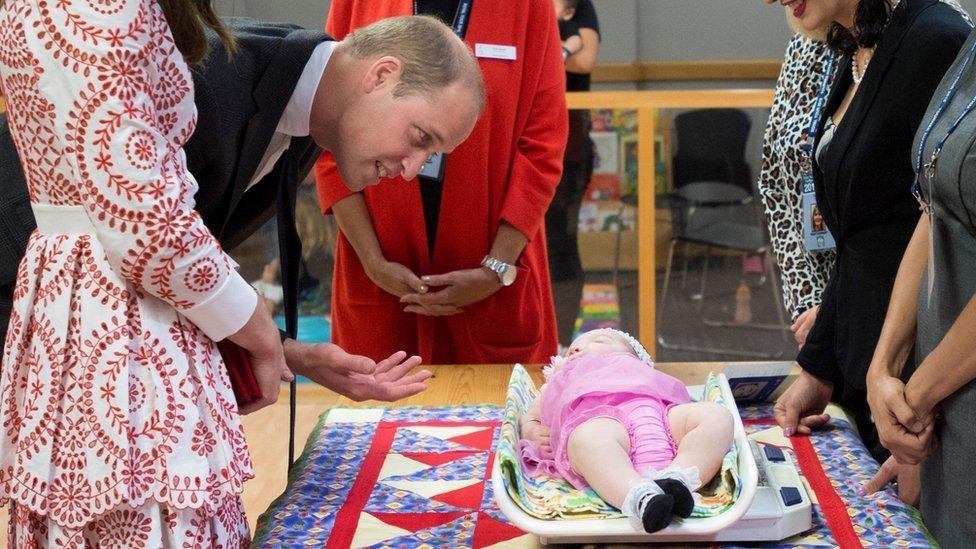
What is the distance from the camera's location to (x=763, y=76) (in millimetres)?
7809

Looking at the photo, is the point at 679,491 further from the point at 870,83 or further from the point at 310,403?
the point at 310,403

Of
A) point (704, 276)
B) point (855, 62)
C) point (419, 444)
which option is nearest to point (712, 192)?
point (704, 276)

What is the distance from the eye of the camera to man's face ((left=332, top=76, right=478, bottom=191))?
5.70ft

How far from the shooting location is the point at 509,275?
268cm

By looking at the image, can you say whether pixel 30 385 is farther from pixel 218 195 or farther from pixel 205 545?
pixel 218 195

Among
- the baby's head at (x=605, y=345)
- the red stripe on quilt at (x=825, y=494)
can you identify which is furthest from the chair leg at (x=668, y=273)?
the red stripe on quilt at (x=825, y=494)

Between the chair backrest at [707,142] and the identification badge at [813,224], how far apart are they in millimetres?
1925

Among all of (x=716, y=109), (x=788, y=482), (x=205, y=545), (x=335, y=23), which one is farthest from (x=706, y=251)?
(x=205, y=545)

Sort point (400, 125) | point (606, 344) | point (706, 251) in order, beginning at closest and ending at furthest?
point (400, 125), point (606, 344), point (706, 251)

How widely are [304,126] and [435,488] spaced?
639 millimetres

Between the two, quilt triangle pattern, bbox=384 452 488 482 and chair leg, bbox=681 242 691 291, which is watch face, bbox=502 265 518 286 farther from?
chair leg, bbox=681 242 691 291

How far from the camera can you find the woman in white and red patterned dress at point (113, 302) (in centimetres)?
124

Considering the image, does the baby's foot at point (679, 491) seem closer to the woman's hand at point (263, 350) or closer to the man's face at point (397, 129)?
the woman's hand at point (263, 350)

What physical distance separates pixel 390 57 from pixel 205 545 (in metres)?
0.80
